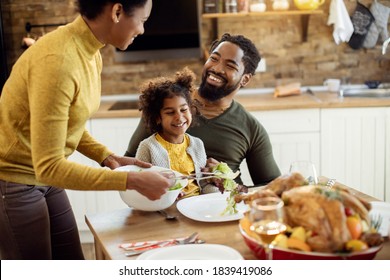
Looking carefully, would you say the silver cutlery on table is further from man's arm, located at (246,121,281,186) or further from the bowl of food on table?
man's arm, located at (246,121,281,186)

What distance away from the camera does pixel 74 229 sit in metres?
1.64

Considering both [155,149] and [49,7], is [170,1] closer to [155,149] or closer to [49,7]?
[49,7]

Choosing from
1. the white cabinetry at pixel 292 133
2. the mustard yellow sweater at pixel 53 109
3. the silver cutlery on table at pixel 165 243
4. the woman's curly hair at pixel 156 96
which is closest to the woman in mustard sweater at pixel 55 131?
the mustard yellow sweater at pixel 53 109

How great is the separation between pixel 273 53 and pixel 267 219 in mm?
2431

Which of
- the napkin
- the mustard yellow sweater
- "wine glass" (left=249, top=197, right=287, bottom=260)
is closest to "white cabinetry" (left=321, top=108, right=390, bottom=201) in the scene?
the napkin

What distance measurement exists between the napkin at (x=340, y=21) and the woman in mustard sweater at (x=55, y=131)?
6.62ft

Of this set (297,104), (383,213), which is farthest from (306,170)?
(297,104)

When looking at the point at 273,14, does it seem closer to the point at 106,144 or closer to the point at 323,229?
the point at 106,144

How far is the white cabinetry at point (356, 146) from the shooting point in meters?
2.87

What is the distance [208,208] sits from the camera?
143 cm

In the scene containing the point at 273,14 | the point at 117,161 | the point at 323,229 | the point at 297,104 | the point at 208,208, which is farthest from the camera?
the point at 273,14

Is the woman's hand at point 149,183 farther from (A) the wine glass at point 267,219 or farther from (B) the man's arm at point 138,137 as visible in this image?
(B) the man's arm at point 138,137

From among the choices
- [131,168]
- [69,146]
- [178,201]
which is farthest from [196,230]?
[69,146]

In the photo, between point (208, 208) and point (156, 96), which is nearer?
point (208, 208)
